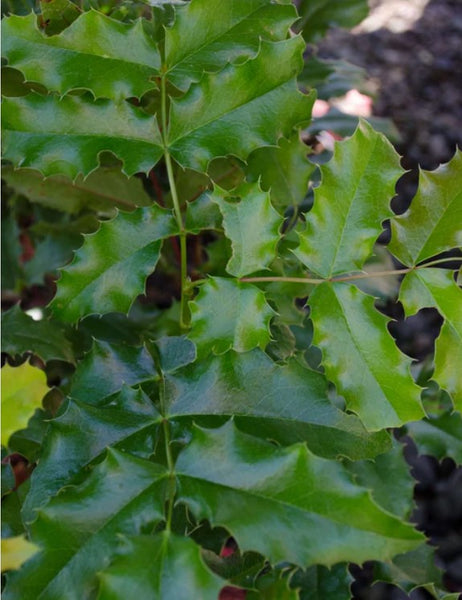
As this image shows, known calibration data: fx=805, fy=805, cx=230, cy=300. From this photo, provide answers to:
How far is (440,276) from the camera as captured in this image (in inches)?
29.2

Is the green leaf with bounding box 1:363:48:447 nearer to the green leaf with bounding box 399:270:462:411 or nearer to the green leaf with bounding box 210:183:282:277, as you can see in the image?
the green leaf with bounding box 210:183:282:277

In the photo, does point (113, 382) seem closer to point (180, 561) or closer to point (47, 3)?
point (180, 561)

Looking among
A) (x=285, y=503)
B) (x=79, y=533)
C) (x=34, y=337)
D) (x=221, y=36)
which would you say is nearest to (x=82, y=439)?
(x=79, y=533)

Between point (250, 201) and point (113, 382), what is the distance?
23 cm

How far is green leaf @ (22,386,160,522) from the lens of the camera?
70cm

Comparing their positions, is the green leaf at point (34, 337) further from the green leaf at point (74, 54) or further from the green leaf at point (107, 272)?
the green leaf at point (74, 54)

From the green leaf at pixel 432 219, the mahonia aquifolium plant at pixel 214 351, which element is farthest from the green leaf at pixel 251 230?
the green leaf at pixel 432 219

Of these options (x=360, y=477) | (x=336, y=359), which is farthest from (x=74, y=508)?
(x=360, y=477)

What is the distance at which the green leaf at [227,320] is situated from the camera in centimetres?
72

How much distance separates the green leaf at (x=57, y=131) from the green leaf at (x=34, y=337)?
267 mm

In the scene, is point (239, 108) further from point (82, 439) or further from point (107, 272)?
point (82, 439)

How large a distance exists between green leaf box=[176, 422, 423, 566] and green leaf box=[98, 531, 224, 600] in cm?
3

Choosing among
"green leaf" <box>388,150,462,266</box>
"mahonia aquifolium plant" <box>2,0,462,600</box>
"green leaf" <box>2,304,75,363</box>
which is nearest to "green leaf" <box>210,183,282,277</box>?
"mahonia aquifolium plant" <box>2,0,462,600</box>

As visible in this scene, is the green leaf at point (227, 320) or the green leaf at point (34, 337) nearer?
the green leaf at point (227, 320)
